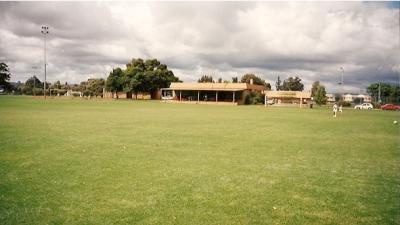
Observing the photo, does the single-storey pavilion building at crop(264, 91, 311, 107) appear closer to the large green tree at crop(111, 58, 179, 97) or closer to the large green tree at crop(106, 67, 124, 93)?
the large green tree at crop(111, 58, 179, 97)

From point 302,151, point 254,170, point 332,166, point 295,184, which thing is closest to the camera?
point 295,184

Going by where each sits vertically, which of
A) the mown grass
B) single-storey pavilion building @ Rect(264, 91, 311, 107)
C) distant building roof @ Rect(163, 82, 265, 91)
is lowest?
the mown grass

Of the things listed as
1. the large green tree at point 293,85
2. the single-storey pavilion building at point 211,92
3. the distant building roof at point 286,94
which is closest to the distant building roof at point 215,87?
the single-storey pavilion building at point 211,92

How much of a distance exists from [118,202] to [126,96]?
96.8 metres

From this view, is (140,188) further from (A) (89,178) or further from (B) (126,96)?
(B) (126,96)

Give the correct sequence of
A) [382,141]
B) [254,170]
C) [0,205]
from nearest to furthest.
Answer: [0,205]
[254,170]
[382,141]

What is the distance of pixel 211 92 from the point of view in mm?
81250

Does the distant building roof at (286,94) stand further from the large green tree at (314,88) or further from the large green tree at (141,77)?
the large green tree at (141,77)

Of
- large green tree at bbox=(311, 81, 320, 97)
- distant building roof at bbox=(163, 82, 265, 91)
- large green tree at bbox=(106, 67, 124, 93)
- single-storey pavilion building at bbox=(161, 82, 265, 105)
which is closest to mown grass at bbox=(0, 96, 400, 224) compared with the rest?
single-storey pavilion building at bbox=(161, 82, 265, 105)

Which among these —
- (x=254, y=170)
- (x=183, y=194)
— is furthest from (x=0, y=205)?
(x=254, y=170)

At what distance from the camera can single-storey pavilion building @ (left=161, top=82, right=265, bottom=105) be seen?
75.4 metres

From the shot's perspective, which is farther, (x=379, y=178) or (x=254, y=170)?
(x=254, y=170)

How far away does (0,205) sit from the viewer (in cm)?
660

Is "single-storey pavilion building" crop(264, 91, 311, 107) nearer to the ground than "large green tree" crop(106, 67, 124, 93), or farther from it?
nearer to the ground
